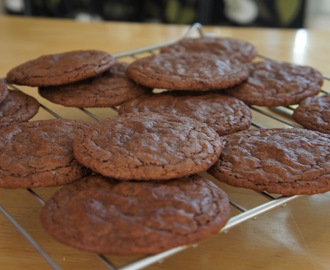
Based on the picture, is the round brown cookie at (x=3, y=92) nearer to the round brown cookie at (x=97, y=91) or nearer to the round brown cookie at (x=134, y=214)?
the round brown cookie at (x=97, y=91)

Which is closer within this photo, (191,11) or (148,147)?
(148,147)

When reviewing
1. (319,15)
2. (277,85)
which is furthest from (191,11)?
(277,85)

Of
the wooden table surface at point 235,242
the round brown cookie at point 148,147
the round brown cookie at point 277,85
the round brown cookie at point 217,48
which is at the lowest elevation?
the wooden table surface at point 235,242

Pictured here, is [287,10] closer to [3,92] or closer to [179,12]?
[179,12]

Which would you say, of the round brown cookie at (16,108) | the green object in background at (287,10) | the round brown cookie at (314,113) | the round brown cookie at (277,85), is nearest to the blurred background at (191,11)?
the green object in background at (287,10)

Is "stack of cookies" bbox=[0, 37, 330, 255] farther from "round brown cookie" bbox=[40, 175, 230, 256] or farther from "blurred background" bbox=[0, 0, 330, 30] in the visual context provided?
"blurred background" bbox=[0, 0, 330, 30]

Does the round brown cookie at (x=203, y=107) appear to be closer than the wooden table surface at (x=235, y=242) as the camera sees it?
No

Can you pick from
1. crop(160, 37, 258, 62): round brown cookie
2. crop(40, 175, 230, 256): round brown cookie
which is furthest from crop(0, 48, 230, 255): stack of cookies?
crop(160, 37, 258, 62): round brown cookie
